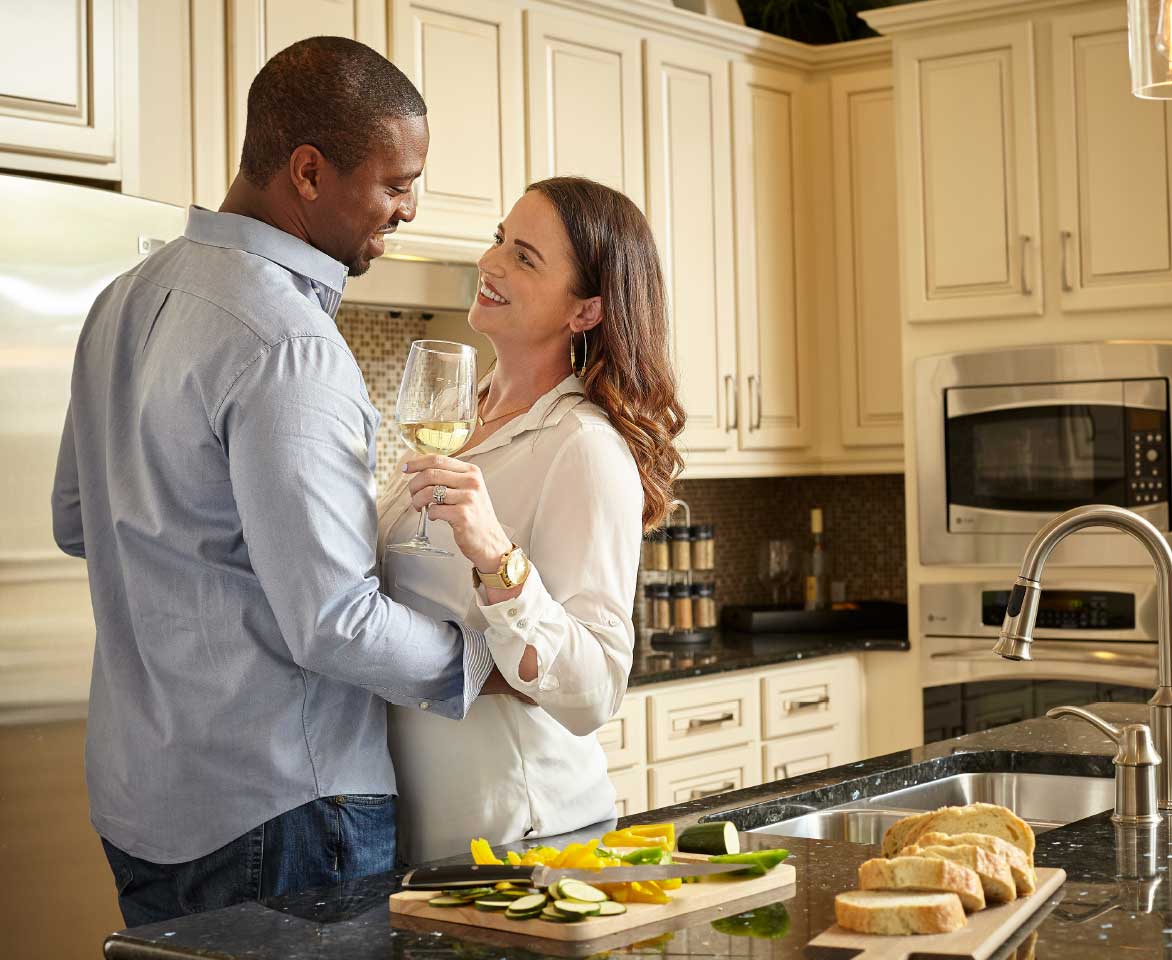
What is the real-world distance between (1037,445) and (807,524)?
1138mm

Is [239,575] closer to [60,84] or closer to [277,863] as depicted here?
[277,863]

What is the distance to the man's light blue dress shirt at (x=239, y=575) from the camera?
1.42 m

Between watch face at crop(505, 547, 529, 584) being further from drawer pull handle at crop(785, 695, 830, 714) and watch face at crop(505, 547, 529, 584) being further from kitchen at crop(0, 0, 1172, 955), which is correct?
drawer pull handle at crop(785, 695, 830, 714)

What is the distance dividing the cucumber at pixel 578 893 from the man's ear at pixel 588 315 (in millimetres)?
825

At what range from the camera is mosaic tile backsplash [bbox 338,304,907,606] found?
4.73 m

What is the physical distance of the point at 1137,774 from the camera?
1644 millimetres

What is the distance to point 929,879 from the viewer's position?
1.20 m

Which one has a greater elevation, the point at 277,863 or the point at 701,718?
the point at 277,863

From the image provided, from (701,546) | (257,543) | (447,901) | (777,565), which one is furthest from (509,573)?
(777,565)

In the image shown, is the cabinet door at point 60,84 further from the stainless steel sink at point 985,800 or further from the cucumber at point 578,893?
the cucumber at point 578,893

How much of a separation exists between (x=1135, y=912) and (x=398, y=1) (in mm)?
2648

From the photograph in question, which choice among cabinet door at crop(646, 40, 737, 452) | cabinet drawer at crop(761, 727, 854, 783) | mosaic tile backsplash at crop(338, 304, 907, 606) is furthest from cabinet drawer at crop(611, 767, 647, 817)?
mosaic tile backsplash at crop(338, 304, 907, 606)

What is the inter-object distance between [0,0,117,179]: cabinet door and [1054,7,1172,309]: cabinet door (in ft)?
7.85

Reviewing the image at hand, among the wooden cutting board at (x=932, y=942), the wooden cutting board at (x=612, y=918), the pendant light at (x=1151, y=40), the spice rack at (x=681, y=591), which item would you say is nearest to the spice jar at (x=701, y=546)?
the spice rack at (x=681, y=591)
